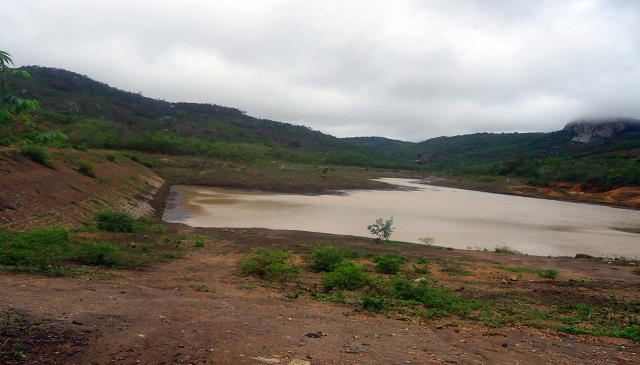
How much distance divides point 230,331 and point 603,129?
139269mm

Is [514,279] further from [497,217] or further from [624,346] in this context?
[497,217]

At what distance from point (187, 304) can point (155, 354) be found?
268 cm

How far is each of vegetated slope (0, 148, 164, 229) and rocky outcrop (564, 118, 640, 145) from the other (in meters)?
124

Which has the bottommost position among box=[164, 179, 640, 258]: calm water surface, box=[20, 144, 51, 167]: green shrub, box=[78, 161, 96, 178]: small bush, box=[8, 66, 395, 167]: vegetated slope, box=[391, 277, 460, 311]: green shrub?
box=[164, 179, 640, 258]: calm water surface

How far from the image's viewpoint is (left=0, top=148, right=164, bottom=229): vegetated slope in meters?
15.5

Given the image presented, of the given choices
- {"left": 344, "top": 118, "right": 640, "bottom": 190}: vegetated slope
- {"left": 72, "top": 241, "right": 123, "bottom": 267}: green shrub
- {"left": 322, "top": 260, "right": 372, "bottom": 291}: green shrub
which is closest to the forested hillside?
{"left": 344, "top": 118, "right": 640, "bottom": 190}: vegetated slope

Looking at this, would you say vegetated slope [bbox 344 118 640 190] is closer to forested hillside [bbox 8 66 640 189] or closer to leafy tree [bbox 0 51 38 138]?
forested hillside [bbox 8 66 640 189]

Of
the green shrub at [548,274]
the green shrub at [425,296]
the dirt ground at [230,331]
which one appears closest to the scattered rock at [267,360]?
the dirt ground at [230,331]

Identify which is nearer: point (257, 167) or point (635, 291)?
point (635, 291)

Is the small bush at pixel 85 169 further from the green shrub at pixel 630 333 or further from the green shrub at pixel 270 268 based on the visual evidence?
the green shrub at pixel 630 333

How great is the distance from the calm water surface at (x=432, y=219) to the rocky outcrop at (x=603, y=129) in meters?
83.0

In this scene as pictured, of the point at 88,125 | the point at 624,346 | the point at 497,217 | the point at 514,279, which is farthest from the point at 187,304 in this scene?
the point at 88,125

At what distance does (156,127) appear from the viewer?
8962cm

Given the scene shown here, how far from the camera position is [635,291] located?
482 inches
